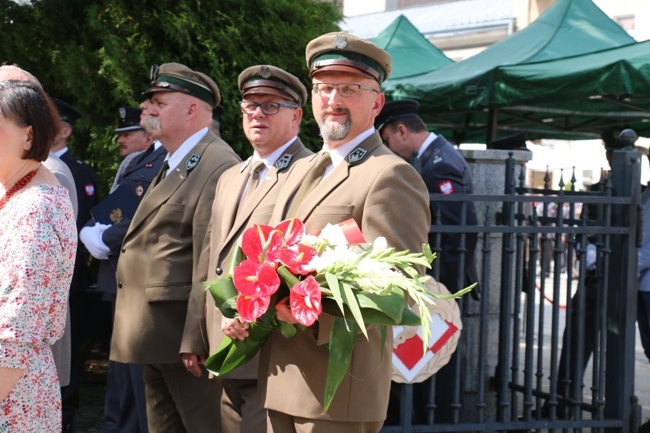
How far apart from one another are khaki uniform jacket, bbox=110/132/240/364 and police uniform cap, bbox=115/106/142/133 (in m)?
1.79

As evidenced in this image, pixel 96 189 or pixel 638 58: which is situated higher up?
pixel 638 58

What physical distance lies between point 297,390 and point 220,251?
114cm

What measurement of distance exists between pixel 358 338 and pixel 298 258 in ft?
A: 1.48

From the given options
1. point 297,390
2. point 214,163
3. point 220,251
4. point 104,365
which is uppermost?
point 214,163

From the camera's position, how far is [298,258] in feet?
9.19

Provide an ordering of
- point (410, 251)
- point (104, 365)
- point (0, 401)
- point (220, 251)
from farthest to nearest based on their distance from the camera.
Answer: point (104, 365) < point (220, 251) < point (410, 251) < point (0, 401)

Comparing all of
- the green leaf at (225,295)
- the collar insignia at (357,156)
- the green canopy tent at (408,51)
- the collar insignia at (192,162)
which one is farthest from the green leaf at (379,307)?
the green canopy tent at (408,51)

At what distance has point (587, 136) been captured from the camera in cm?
1366

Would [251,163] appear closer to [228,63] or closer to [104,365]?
[228,63]

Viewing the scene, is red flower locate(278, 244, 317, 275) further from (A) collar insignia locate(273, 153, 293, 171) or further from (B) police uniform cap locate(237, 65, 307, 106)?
(B) police uniform cap locate(237, 65, 307, 106)

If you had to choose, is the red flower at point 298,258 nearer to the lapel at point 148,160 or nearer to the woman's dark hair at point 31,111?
the woman's dark hair at point 31,111

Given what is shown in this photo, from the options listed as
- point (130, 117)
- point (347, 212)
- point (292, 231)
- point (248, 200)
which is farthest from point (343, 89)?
point (130, 117)

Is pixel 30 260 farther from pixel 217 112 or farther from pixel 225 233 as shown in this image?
pixel 217 112

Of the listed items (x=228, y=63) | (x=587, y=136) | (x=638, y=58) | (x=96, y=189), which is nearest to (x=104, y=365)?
(x=96, y=189)
